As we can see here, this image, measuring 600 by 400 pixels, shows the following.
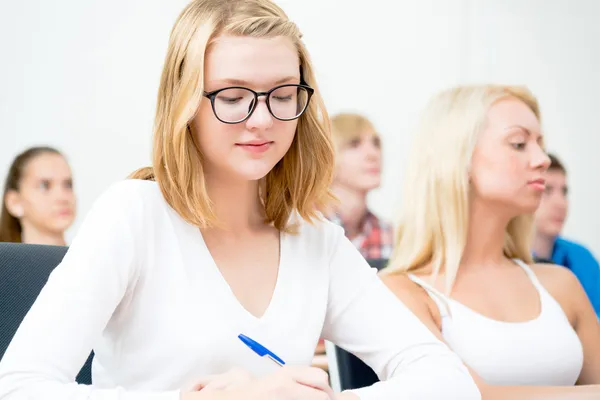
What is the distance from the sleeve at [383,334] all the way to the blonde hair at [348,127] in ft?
8.52

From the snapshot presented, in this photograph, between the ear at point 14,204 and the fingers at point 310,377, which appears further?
the ear at point 14,204

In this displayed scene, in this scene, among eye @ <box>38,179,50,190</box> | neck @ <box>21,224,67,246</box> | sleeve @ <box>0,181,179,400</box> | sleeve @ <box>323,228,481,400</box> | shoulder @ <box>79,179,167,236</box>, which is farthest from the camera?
eye @ <box>38,179,50,190</box>

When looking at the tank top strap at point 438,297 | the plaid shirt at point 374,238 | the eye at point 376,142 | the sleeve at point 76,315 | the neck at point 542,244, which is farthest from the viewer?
the eye at point 376,142

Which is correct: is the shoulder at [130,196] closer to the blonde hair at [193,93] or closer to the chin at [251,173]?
the blonde hair at [193,93]

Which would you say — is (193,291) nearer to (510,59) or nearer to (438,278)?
(438,278)

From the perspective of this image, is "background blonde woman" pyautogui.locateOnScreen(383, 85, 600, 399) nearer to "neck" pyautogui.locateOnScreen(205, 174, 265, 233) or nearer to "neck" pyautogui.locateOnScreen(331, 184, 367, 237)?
"neck" pyautogui.locateOnScreen(205, 174, 265, 233)

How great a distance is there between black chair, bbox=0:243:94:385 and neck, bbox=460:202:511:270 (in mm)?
915

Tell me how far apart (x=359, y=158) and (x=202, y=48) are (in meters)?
2.90

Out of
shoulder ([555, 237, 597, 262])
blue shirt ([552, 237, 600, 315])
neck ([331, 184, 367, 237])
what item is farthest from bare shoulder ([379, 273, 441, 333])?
neck ([331, 184, 367, 237])

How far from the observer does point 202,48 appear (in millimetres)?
1130

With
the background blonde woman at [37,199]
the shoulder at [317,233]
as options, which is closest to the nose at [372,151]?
the background blonde woman at [37,199]

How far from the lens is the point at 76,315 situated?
1025 mm

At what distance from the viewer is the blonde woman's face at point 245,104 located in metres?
1.14

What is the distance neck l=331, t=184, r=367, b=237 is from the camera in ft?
12.7
